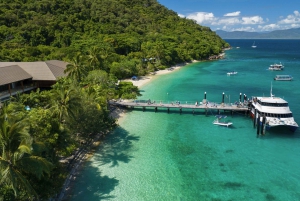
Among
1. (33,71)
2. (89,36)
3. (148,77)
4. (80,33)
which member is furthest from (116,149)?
(80,33)

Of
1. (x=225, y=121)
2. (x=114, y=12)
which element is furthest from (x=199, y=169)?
(x=114, y=12)

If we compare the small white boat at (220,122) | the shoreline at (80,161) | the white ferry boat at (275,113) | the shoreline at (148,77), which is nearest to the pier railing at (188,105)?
the shoreline at (80,161)

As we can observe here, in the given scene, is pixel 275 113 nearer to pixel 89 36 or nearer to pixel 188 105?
pixel 188 105

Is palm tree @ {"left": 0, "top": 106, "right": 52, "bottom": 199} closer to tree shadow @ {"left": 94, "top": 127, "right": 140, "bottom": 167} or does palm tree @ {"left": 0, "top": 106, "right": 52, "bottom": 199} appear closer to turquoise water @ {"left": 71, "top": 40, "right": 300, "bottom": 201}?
turquoise water @ {"left": 71, "top": 40, "right": 300, "bottom": 201}

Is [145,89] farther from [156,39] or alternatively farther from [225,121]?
A: [156,39]

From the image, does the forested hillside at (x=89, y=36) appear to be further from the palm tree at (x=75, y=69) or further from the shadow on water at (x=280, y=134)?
the shadow on water at (x=280, y=134)

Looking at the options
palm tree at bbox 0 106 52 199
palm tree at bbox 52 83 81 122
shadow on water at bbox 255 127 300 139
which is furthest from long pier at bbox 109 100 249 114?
palm tree at bbox 0 106 52 199
